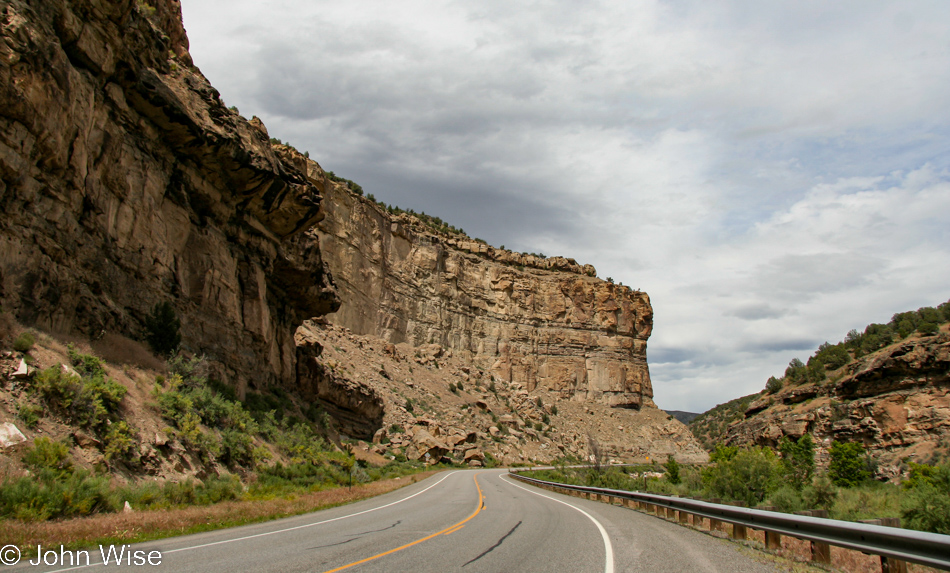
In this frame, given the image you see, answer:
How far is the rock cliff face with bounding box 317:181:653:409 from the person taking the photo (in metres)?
65.8

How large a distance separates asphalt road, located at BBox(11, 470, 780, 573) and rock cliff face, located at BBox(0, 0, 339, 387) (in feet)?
37.1

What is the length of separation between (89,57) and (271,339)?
17269mm

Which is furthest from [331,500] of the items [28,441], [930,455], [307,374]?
[930,455]

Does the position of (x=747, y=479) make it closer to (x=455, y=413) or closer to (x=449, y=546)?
(x=449, y=546)

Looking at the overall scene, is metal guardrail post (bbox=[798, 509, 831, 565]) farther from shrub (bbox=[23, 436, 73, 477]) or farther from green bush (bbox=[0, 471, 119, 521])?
shrub (bbox=[23, 436, 73, 477])

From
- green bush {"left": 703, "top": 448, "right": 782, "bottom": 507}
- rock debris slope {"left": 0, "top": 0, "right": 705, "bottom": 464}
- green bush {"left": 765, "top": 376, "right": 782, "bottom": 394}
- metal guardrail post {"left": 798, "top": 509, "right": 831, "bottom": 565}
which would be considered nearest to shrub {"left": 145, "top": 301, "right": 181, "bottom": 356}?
rock debris slope {"left": 0, "top": 0, "right": 705, "bottom": 464}

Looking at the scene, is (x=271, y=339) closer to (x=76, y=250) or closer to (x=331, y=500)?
(x=76, y=250)

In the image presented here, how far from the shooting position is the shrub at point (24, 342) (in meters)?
13.1

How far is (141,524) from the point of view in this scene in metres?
9.38

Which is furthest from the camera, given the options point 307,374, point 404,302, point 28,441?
point 404,302

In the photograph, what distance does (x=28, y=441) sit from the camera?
36.1 ft

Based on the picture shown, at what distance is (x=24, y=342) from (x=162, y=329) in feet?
23.6

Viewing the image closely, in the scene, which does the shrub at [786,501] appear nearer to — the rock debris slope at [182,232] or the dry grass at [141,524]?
the dry grass at [141,524]

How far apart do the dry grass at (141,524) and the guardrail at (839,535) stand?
986 cm
